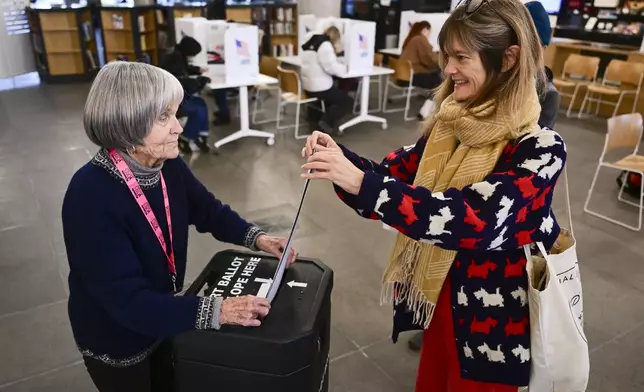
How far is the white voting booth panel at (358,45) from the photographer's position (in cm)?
611

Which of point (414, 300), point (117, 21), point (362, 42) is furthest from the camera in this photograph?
point (117, 21)

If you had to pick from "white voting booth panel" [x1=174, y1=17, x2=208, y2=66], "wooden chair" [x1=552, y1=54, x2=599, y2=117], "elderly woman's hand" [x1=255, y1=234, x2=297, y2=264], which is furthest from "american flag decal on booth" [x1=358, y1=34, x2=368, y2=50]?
"elderly woman's hand" [x1=255, y1=234, x2=297, y2=264]

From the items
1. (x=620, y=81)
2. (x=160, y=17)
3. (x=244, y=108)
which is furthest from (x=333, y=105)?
(x=160, y=17)

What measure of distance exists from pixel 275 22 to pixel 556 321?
10253 millimetres

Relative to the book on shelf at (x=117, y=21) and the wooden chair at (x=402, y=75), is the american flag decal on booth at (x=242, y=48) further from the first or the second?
the book on shelf at (x=117, y=21)

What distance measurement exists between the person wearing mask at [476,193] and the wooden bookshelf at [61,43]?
348 inches

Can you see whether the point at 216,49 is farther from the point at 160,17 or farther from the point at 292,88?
the point at 160,17

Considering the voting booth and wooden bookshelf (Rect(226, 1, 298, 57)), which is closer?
the voting booth

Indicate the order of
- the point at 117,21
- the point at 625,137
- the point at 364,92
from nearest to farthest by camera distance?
the point at 625,137
the point at 364,92
the point at 117,21

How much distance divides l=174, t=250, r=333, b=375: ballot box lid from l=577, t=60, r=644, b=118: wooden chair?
6.66 m

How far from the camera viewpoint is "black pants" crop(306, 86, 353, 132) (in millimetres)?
6027

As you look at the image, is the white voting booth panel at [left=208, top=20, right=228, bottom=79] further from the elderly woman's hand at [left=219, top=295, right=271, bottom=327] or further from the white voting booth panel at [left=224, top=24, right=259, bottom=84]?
the elderly woman's hand at [left=219, top=295, right=271, bottom=327]

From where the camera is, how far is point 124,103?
1.22m

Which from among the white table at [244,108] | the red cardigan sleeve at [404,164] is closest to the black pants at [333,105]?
the white table at [244,108]
